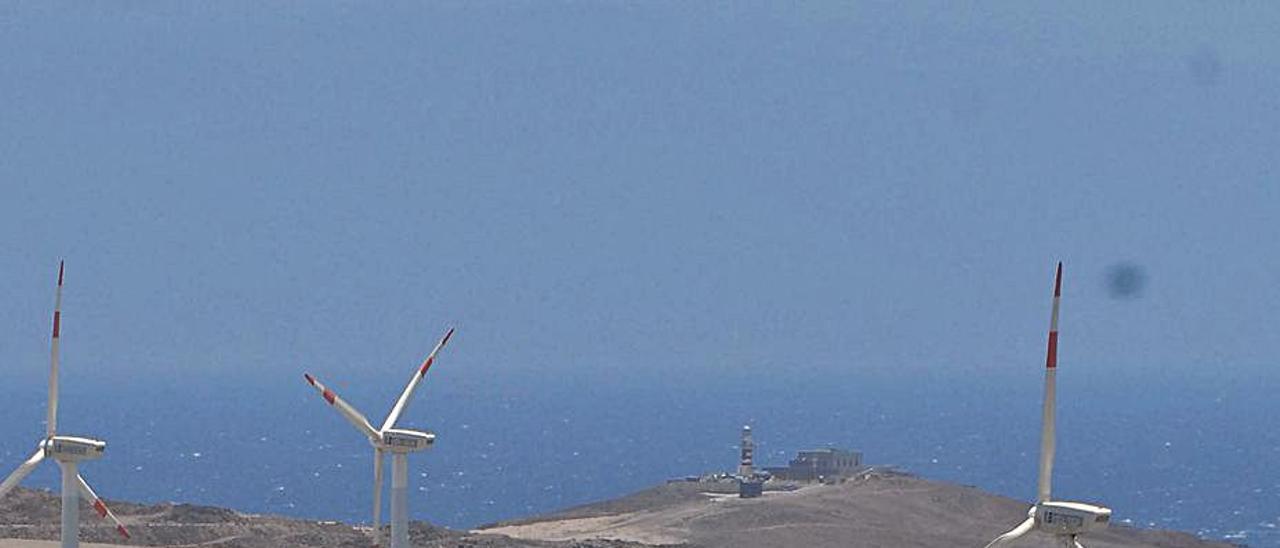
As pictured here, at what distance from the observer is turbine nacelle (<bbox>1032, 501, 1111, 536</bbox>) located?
41.5 m

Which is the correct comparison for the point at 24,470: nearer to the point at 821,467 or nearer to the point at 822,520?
the point at 822,520

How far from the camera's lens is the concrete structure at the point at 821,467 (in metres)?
123

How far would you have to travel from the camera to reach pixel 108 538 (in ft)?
267

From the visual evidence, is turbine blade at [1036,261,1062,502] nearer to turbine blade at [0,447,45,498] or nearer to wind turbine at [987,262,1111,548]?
wind turbine at [987,262,1111,548]

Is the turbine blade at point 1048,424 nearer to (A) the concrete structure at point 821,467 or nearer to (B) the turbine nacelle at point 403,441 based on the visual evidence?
(B) the turbine nacelle at point 403,441

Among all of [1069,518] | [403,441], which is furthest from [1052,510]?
[403,441]

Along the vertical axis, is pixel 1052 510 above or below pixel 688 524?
above

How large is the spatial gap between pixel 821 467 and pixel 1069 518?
83.6m

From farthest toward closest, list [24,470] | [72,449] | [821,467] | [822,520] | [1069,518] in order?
[821,467] < [822,520] < [24,470] < [72,449] < [1069,518]

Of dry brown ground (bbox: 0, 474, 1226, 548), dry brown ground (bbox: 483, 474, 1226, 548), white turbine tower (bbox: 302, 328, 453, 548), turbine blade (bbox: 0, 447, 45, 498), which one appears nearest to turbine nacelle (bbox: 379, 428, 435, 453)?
white turbine tower (bbox: 302, 328, 453, 548)

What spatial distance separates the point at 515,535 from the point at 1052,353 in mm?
56720

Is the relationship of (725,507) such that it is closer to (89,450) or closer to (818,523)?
(818,523)

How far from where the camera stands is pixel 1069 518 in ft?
137

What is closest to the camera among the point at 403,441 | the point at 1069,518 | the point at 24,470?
the point at 1069,518
